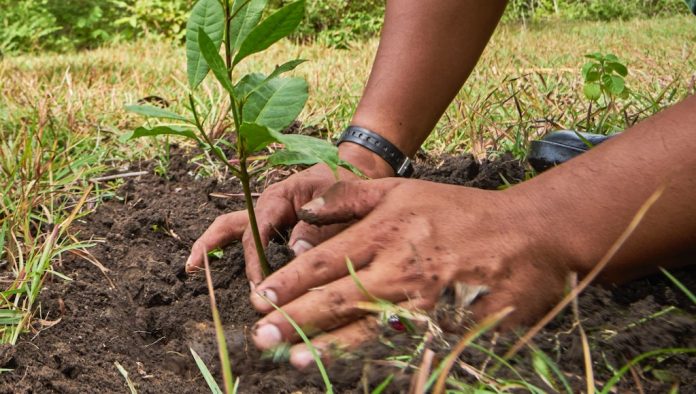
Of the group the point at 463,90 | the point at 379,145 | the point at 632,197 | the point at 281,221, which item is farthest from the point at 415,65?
the point at 463,90

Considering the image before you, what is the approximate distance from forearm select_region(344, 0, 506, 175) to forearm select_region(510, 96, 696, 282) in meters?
0.59

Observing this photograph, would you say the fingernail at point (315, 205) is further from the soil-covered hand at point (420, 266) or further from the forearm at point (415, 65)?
the forearm at point (415, 65)

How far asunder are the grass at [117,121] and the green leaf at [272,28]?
1.89 ft

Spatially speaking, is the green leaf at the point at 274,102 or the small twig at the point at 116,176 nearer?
the green leaf at the point at 274,102

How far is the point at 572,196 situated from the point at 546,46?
4.57 meters

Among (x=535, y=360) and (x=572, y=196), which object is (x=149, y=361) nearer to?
(x=535, y=360)

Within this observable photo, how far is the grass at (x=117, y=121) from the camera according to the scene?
159 cm

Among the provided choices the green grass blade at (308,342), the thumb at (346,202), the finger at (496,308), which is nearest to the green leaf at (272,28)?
the thumb at (346,202)

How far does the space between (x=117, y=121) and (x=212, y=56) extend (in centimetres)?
189

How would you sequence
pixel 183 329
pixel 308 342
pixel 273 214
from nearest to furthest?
pixel 308 342 < pixel 183 329 < pixel 273 214

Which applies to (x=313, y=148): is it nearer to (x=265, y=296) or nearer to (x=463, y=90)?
(x=265, y=296)

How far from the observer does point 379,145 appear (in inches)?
66.2

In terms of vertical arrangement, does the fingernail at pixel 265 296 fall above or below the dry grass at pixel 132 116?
above

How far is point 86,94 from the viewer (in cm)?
308
